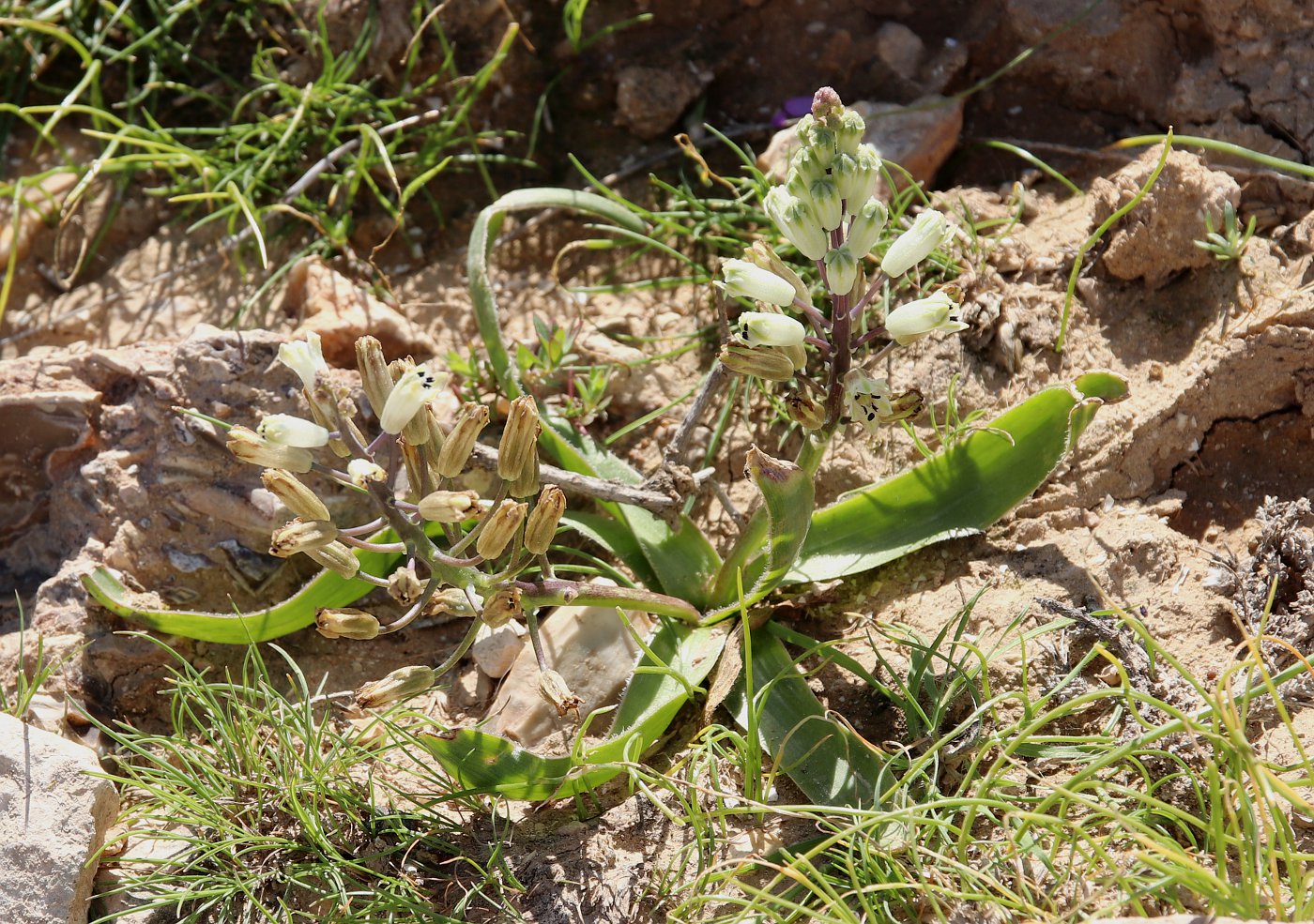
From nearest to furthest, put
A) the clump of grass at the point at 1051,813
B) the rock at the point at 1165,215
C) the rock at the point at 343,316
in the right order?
the clump of grass at the point at 1051,813 < the rock at the point at 1165,215 < the rock at the point at 343,316

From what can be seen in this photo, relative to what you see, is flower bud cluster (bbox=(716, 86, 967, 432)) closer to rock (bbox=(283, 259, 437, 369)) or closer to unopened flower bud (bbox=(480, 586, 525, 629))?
unopened flower bud (bbox=(480, 586, 525, 629))

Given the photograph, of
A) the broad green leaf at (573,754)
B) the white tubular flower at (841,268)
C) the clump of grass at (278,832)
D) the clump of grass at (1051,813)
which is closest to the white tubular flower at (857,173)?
the white tubular flower at (841,268)

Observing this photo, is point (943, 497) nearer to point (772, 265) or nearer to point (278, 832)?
point (772, 265)

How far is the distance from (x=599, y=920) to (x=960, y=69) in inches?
126

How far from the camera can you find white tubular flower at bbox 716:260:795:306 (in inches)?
96.6

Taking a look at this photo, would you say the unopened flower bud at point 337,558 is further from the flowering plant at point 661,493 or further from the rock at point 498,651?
the rock at point 498,651

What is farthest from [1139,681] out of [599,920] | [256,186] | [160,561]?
[256,186]

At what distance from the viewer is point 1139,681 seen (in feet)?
8.66

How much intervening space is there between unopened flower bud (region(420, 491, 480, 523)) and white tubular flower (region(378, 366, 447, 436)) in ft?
0.58

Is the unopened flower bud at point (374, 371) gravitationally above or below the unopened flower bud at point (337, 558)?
above

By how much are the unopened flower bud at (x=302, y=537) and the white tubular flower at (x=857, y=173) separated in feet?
4.47

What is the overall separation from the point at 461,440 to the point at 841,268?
0.94m

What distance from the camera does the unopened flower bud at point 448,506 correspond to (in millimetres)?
2283

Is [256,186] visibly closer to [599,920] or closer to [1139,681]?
[599,920]
